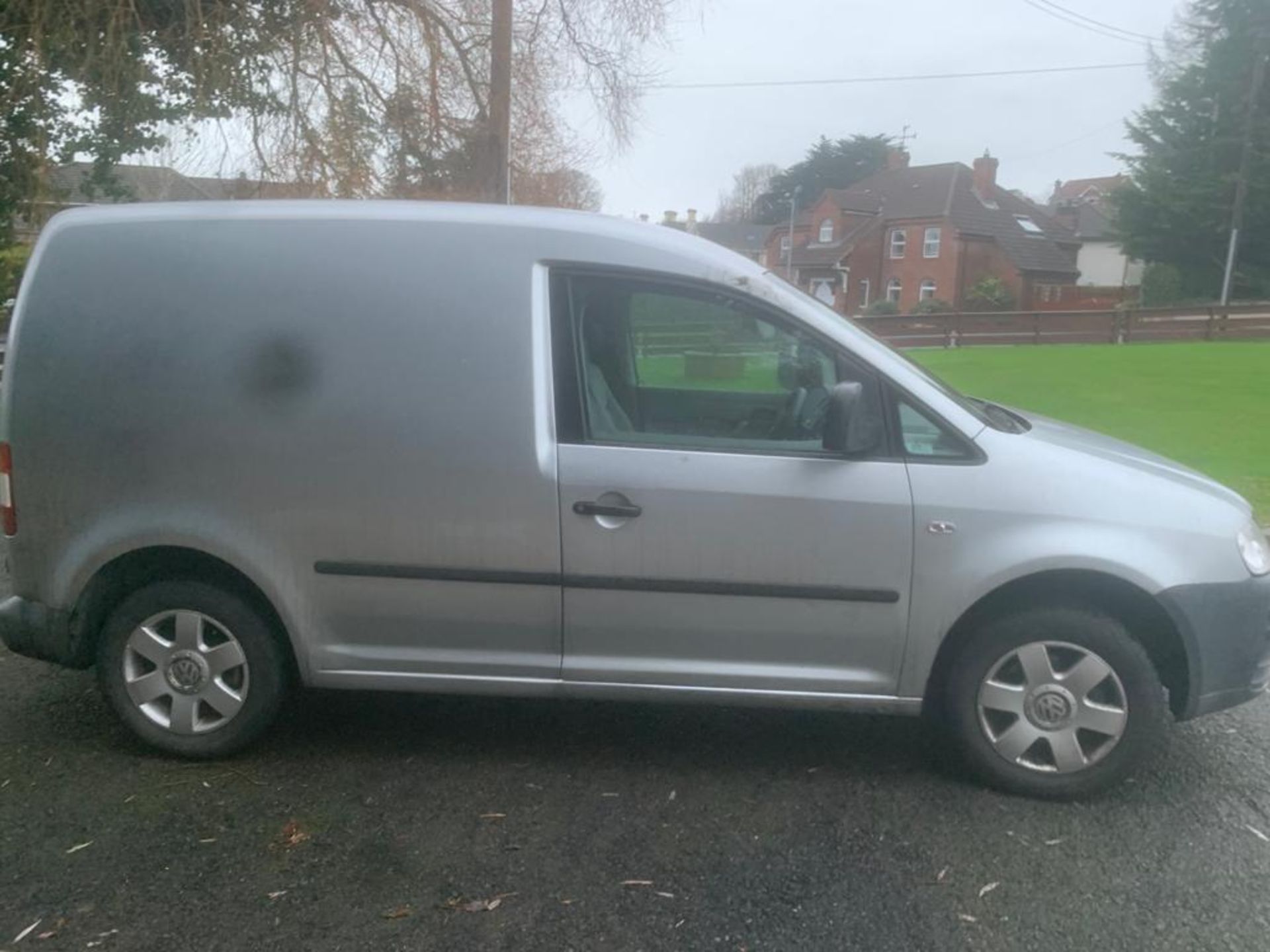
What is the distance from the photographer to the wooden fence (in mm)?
31562

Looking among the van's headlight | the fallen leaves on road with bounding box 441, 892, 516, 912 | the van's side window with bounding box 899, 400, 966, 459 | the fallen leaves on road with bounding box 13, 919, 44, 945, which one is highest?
the van's side window with bounding box 899, 400, 966, 459

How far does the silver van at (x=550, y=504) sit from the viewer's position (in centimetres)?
382

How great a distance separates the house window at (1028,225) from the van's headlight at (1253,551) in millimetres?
51339

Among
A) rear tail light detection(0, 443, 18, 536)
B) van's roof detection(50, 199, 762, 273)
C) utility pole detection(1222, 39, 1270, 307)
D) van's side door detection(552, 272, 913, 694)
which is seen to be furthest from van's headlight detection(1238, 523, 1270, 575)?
utility pole detection(1222, 39, 1270, 307)

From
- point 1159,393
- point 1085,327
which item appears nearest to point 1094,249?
point 1085,327

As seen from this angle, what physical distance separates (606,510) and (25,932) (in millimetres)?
2044

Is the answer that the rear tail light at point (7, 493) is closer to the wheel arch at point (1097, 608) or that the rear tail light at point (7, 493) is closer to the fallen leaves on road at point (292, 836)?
the fallen leaves on road at point (292, 836)

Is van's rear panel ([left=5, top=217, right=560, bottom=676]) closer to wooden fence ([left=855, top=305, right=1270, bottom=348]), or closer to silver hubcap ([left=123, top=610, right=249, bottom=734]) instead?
silver hubcap ([left=123, top=610, right=249, bottom=734])

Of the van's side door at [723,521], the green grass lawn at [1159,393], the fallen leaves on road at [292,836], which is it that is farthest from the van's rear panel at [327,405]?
the green grass lawn at [1159,393]

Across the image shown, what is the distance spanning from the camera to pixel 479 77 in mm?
14789

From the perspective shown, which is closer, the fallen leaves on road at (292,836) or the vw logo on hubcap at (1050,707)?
the fallen leaves on road at (292,836)

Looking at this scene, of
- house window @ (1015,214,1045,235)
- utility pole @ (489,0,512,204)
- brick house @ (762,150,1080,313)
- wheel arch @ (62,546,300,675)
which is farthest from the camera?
house window @ (1015,214,1045,235)

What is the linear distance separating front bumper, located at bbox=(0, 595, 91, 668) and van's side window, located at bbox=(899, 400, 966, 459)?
3.05 meters

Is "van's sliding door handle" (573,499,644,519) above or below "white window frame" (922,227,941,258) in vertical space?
below
